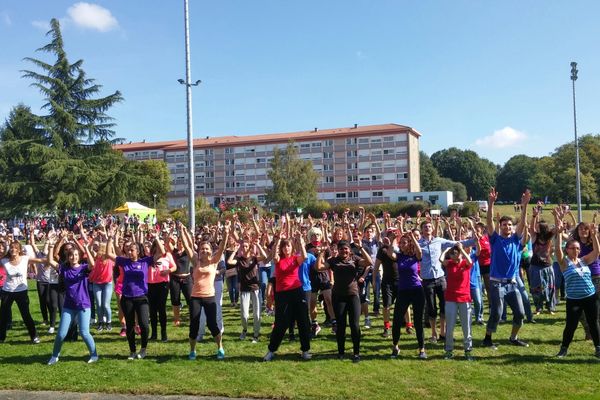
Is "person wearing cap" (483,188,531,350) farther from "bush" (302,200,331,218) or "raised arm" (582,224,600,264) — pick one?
"bush" (302,200,331,218)

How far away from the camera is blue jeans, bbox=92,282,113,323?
1009 centimetres

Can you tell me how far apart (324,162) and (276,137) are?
10.1 metres

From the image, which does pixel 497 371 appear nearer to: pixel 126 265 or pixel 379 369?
pixel 379 369

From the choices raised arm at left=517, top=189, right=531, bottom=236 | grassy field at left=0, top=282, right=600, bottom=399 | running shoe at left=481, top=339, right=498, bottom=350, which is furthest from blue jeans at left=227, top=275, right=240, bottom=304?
raised arm at left=517, top=189, right=531, bottom=236

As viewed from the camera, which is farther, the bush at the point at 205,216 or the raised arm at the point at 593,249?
the bush at the point at 205,216

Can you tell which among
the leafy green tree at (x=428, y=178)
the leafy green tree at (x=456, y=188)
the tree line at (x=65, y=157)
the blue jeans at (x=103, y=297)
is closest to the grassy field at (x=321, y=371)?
the blue jeans at (x=103, y=297)

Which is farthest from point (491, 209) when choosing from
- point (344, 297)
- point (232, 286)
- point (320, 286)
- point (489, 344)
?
point (232, 286)

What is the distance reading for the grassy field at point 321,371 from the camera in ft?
20.5

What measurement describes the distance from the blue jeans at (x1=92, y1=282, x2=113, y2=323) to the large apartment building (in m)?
66.3

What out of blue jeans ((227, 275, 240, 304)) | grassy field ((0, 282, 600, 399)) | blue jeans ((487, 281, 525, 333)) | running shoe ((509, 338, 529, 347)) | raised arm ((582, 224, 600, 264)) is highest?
raised arm ((582, 224, 600, 264))

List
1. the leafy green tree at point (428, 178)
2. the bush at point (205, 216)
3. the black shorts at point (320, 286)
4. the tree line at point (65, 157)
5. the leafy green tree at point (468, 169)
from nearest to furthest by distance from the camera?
the black shorts at point (320, 286) → the tree line at point (65, 157) → the bush at point (205, 216) → the leafy green tree at point (428, 178) → the leafy green tree at point (468, 169)

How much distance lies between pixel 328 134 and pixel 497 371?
77.9 m

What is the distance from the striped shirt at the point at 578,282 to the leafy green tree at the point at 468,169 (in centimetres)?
10450

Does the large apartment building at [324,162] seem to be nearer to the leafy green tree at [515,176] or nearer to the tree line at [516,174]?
the tree line at [516,174]
